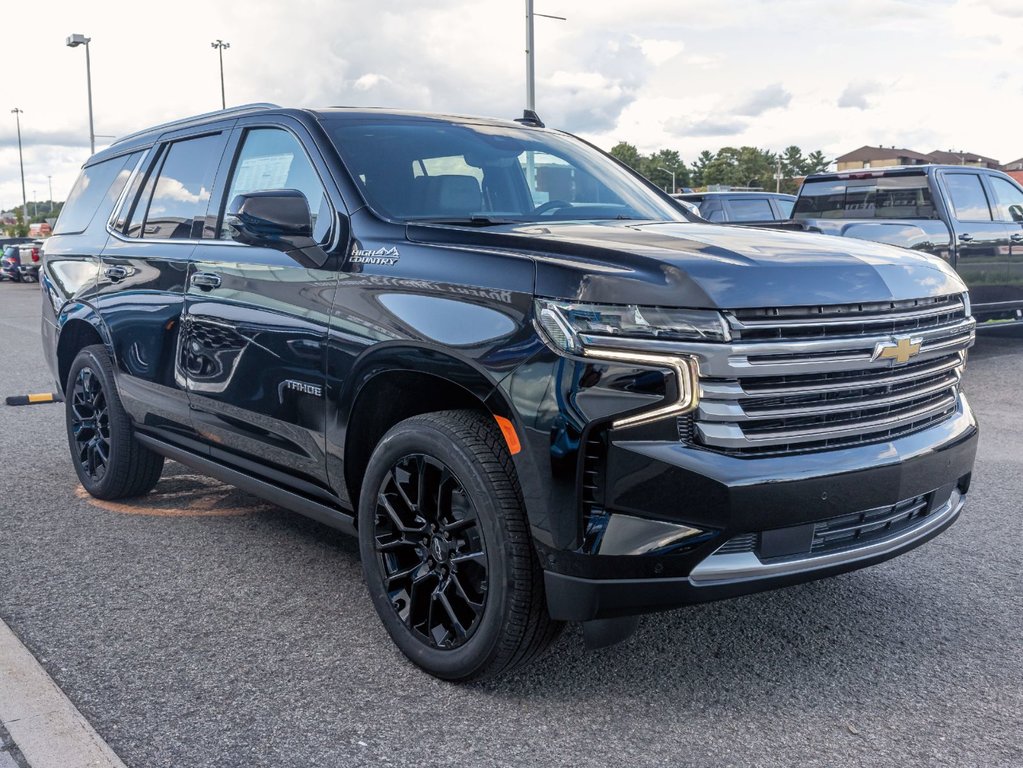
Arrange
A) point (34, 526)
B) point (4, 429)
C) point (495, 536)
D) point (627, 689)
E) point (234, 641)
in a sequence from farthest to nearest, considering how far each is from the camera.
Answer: point (4, 429), point (34, 526), point (234, 641), point (627, 689), point (495, 536)

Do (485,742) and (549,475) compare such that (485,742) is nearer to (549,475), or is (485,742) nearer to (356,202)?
(549,475)

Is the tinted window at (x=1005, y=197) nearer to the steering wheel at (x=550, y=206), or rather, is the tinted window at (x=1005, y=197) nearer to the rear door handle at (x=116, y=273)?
A: the steering wheel at (x=550, y=206)

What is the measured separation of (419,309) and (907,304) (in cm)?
148

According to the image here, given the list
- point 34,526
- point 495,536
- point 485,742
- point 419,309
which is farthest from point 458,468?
point 34,526

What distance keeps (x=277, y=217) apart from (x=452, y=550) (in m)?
1.41

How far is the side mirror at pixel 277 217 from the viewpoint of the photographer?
3971mm

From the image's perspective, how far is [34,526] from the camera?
5.38 meters

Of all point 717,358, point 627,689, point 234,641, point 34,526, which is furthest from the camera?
point 34,526

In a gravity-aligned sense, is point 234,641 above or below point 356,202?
below

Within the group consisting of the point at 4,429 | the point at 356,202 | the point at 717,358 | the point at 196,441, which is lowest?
the point at 4,429

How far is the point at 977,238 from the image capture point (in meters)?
11.4

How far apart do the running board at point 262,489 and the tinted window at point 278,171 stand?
992mm

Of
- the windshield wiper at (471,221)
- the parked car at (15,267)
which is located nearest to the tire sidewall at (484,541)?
the windshield wiper at (471,221)

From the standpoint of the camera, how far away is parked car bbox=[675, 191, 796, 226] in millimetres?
15039
